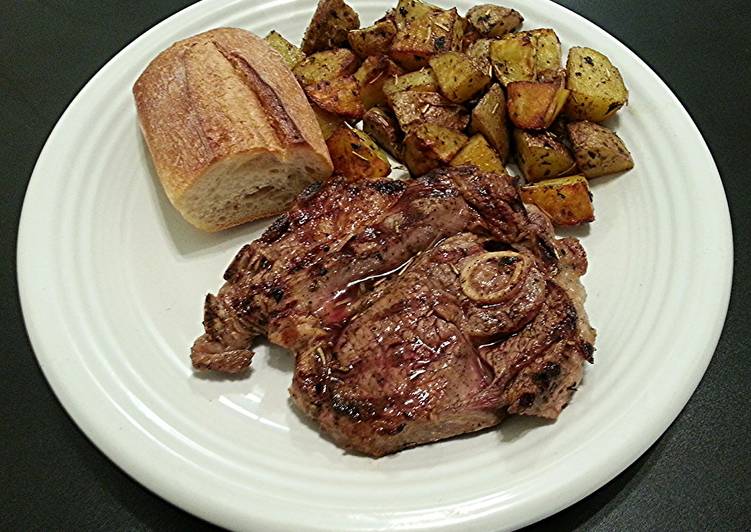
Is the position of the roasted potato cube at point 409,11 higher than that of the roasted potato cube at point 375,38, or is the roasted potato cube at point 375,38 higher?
the roasted potato cube at point 409,11

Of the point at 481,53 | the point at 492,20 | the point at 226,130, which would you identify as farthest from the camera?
the point at 492,20

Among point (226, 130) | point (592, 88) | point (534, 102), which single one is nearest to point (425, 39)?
point (534, 102)

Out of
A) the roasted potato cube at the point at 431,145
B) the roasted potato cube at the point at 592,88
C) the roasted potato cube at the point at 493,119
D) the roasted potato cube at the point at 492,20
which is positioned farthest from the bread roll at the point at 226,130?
the roasted potato cube at the point at 592,88

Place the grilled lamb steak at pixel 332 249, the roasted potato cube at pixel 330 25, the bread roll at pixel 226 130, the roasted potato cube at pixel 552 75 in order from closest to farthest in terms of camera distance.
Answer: the grilled lamb steak at pixel 332 249 → the bread roll at pixel 226 130 → the roasted potato cube at pixel 552 75 → the roasted potato cube at pixel 330 25

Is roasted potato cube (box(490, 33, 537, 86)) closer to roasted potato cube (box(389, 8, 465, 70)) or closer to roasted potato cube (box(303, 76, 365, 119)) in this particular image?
roasted potato cube (box(389, 8, 465, 70))

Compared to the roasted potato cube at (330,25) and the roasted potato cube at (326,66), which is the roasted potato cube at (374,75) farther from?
the roasted potato cube at (330,25)

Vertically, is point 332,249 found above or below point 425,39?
below

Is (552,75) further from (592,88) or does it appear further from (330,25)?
(330,25)

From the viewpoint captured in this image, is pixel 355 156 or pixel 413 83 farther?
pixel 413 83
